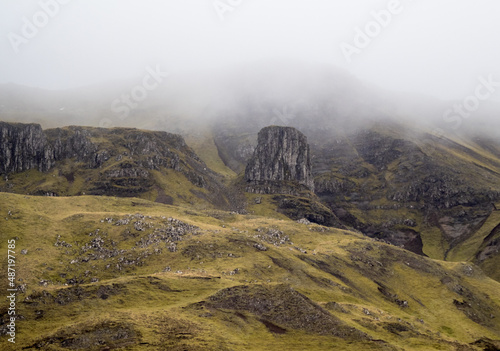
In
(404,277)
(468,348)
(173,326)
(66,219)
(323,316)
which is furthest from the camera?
(404,277)

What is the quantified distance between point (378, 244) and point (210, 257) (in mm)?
85343

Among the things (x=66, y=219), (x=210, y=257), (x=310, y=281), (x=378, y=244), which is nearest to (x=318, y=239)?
(x=378, y=244)

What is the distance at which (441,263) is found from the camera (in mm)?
156750

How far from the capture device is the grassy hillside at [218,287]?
61.6 m

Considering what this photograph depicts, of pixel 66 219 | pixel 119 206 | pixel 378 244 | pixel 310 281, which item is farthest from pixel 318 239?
pixel 66 219

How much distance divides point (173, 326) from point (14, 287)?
3408cm

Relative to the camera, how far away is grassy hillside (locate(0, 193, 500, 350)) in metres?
61.6

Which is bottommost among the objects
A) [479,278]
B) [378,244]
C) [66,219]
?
[479,278]

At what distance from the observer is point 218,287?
269ft

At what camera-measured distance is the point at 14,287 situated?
68938 millimetres

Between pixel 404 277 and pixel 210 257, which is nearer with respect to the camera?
pixel 210 257

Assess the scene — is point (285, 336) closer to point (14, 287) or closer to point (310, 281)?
point (310, 281)

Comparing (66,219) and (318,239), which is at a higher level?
(66,219)

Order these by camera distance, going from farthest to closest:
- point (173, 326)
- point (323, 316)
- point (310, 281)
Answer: point (310, 281)
point (323, 316)
point (173, 326)
